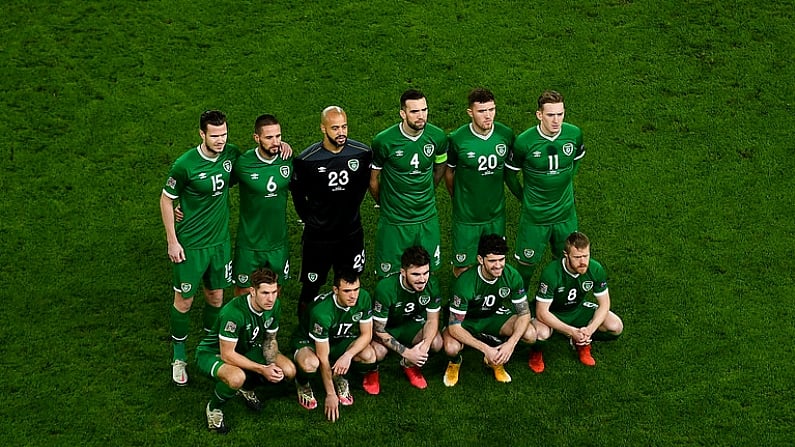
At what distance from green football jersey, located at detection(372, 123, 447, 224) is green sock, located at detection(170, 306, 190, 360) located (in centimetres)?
170

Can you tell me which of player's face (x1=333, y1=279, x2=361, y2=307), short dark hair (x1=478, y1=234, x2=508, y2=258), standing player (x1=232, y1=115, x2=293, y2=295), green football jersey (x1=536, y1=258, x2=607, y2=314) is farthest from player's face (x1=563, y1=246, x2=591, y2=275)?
standing player (x1=232, y1=115, x2=293, y2=295)

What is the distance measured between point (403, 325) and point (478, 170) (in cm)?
131

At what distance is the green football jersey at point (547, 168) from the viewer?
8.95 meters

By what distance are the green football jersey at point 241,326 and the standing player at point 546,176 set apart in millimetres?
2137

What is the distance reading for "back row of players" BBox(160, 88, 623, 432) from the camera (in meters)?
8.29

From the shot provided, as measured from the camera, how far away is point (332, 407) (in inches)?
326

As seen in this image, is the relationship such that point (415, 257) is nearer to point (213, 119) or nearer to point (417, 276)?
point (417, 276)

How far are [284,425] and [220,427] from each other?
1.44 ft

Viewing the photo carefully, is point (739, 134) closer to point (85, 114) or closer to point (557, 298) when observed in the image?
point (557, 298)

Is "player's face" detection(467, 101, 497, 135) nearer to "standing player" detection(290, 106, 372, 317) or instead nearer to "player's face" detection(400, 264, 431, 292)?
"standing player" detection(290, 106, 372, 317)

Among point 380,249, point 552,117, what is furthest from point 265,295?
point 552,117

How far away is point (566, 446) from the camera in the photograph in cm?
802

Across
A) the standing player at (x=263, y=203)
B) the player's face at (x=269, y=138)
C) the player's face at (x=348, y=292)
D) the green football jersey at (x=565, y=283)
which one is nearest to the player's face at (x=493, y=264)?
the green football jersey at (x=565, y=283)

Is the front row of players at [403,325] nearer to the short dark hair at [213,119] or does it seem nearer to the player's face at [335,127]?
the player's face at [335,127]
